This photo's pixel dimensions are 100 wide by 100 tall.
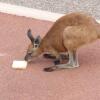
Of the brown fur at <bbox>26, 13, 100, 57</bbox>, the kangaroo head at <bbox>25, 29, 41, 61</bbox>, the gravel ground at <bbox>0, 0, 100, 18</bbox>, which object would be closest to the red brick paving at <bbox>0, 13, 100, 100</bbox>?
the kangaroo head at <bbox>25, 29, 41, 61</bbox>

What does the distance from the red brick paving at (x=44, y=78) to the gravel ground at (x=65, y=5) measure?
1.00 meters

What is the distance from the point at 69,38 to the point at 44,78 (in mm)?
567

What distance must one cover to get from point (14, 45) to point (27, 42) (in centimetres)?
20

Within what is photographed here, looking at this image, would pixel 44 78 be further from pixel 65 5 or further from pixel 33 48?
pixel 65 5

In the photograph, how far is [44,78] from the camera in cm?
550

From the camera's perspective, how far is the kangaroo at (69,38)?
5.57 metres

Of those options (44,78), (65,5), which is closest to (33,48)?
(44,78)

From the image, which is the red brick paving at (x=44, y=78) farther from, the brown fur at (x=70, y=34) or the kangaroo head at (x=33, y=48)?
the brown fur at (x=70, y=34)

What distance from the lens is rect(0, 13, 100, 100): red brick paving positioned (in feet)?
16.8

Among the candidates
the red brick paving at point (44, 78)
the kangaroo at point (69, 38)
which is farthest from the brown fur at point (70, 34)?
the red brick paving at point (44, 78)

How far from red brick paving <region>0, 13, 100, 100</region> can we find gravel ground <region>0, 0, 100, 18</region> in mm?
998

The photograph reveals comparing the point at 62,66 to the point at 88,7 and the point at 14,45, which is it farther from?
the point at 88,7

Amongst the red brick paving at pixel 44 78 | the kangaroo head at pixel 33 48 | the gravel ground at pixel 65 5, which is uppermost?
the gravel ground at pixel 65 5

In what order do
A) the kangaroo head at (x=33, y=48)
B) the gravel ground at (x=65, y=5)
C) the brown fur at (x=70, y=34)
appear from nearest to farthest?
the brown fur at (x=70, y=34)
the kangaroo head at (x=33, y=48)
the gravel ground at (x=65, y=5)
